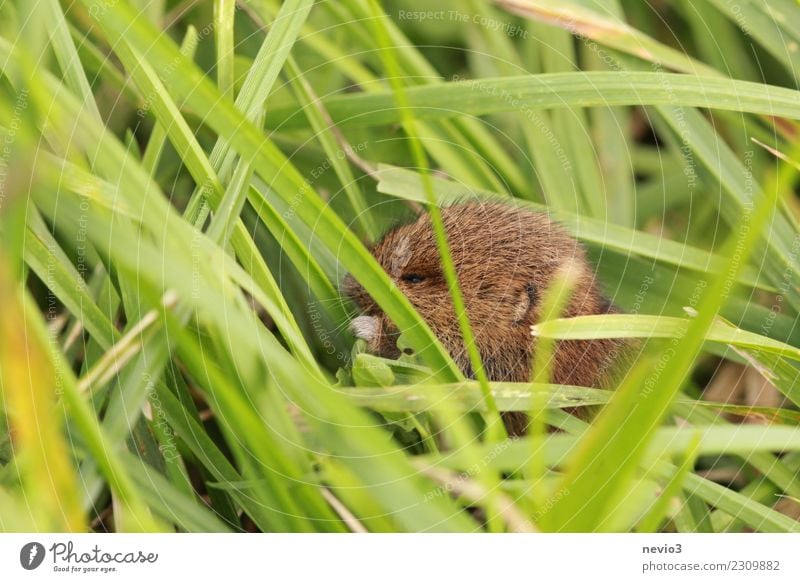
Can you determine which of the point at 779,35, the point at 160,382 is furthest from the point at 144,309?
the point at 779,35

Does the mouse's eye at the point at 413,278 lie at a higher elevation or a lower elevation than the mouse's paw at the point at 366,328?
higher

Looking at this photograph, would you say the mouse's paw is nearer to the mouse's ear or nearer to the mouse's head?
the mouse's head

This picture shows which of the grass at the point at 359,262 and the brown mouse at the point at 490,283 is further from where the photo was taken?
the brown mouse at the point at 490,283

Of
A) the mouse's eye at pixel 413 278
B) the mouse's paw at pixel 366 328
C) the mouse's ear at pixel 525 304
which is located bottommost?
the mouse's paw at pixel 366 328

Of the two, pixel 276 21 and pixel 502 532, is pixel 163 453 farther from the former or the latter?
pixel 276 21

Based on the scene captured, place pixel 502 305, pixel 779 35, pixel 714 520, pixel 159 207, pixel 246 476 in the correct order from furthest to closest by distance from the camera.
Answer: pixel 779 35, pixel 502 305, pixel 714 520, pixel 246 476, pixel 159 207

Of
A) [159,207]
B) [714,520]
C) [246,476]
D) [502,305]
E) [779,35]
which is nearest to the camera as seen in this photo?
[159,207]

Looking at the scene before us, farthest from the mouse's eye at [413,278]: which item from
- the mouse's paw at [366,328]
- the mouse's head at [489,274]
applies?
the mouse's paw at [366,328]

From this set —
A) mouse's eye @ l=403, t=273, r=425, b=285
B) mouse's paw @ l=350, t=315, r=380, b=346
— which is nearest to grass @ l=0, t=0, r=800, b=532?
mouse's paw @ l=350, t=315, r=380, b=346

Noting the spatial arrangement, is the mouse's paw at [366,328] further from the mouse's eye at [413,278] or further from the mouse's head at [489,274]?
the mouse's eye at [413,278]
